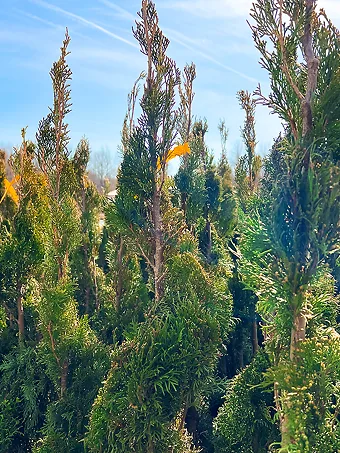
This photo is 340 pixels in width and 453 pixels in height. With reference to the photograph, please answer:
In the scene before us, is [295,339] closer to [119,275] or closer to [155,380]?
[155,380]

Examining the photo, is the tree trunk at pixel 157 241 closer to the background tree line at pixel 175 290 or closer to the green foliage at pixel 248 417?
the background tree line at pixel 175 290

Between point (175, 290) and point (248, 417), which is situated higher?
point (175, 290)

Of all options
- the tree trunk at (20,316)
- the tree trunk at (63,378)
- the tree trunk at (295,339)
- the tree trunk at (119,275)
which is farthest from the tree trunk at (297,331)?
the tree trunk at (20,316)

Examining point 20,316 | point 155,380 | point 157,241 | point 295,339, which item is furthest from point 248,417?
point 20,316

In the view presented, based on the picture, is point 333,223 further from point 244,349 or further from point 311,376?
point 244,349

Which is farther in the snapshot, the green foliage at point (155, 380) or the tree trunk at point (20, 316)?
the tree trunk at point (20, 316)

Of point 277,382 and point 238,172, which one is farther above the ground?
point 238,172

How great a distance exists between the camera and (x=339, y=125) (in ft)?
7.41

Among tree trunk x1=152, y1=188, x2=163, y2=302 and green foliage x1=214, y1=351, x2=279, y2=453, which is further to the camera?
tree trunk x1=152, y1=188, x2=163, y2=302

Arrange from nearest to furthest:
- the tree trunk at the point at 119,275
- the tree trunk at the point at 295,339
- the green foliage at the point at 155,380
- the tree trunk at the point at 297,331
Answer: the tree trunk at the point at 295,339 < the tree trunk at the point at 297,331 < the green foliage at the point at 155,380 < the tree trunk at the point at 119,275

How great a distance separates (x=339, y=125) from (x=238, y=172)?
567 cm

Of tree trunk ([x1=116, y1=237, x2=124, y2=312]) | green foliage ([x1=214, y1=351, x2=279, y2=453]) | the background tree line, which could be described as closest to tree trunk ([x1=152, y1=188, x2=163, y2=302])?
the background tree line

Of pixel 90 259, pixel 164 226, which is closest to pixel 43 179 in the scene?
pixel 90 259

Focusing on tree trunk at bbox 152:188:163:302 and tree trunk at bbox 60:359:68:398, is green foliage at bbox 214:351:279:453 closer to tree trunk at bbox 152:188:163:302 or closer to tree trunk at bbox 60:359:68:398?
tree trunk at bbox 152:188:163:302
